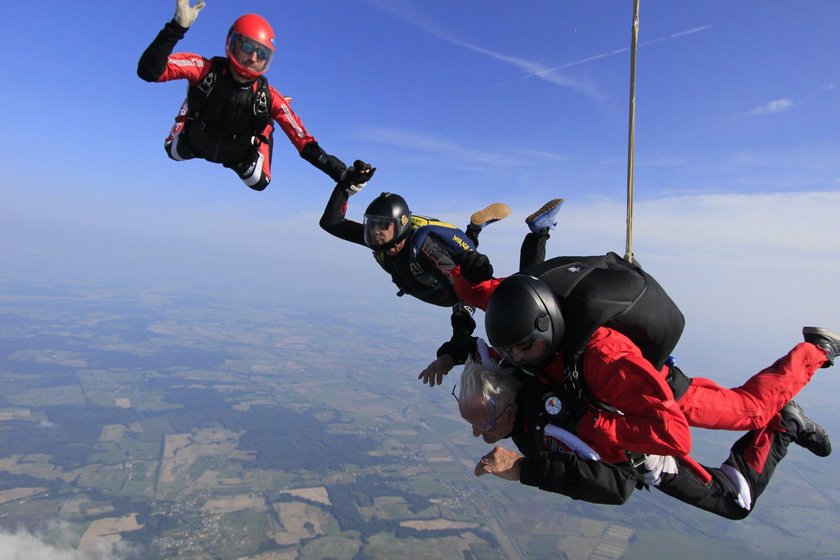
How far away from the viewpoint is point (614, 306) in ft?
6.59

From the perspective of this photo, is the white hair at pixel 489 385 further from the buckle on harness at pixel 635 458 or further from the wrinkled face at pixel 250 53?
the wrinkled face at pixel 250 53

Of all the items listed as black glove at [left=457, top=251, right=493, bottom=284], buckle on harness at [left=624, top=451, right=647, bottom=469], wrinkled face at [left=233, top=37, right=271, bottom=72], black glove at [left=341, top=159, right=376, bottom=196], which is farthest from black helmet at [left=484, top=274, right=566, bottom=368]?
wrinkled face at [left=233, top=37, right=271, bottom=72]

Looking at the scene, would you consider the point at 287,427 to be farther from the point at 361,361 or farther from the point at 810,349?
the point at 810,349

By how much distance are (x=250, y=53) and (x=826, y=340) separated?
3968 millimetres

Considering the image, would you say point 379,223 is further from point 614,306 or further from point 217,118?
point 614,306

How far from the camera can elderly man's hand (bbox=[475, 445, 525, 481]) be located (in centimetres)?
178

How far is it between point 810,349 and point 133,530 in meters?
37.7

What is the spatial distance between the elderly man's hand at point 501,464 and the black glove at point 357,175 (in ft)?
5.95

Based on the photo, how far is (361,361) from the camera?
84.0 m

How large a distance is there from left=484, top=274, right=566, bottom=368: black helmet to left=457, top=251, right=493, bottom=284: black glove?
0.41m

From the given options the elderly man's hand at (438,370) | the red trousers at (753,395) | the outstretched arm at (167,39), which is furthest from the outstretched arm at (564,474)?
the outstretched arm at (167,39)

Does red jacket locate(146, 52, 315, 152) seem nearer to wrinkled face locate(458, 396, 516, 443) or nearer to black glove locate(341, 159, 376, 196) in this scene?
black glove locate(341, 159, 376, 196)

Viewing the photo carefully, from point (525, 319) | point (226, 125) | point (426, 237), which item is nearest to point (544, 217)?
point (426, 237)

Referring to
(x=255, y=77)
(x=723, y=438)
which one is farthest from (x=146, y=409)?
(x=723, y=438)
